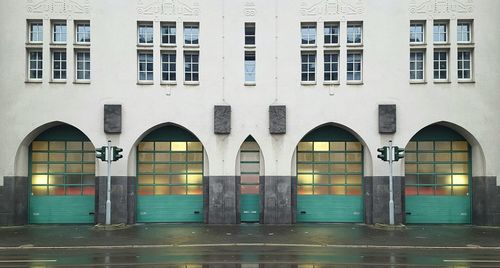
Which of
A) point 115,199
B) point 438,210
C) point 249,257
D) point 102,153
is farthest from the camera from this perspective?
point 438,210

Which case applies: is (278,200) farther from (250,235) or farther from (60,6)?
(60,6)

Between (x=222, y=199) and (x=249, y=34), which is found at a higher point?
(x=249, y=34)

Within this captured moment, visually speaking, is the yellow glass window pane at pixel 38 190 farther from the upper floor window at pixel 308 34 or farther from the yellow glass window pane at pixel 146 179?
the upper floor window at pixel 308 34

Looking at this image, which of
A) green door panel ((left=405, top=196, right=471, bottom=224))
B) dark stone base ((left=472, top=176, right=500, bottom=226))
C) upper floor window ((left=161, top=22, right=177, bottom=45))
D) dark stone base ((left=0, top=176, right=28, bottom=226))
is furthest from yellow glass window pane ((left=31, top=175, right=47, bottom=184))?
dark stone base ((left=472, top=176, right=500, bottom=226))

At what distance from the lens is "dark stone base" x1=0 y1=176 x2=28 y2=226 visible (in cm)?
2239

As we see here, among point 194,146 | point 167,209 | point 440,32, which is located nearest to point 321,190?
point 194,146

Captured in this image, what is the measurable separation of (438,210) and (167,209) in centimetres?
1311

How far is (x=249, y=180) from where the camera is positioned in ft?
76.7

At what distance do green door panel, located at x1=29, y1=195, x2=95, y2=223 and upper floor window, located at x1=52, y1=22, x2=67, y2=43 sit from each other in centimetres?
756

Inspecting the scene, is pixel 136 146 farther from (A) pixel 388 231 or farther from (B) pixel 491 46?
(B) pixel 491 46

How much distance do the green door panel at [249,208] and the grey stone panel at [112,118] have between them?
6.71 meters

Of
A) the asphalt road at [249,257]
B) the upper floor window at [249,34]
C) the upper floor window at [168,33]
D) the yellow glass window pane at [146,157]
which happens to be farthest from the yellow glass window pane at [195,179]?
the asphalt road at [249,257]

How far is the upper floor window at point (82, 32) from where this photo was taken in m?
23.0

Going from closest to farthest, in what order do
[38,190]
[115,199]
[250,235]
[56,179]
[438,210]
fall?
[250,235] < [115,199] < [438,210] < [38,190] < [56,179]
